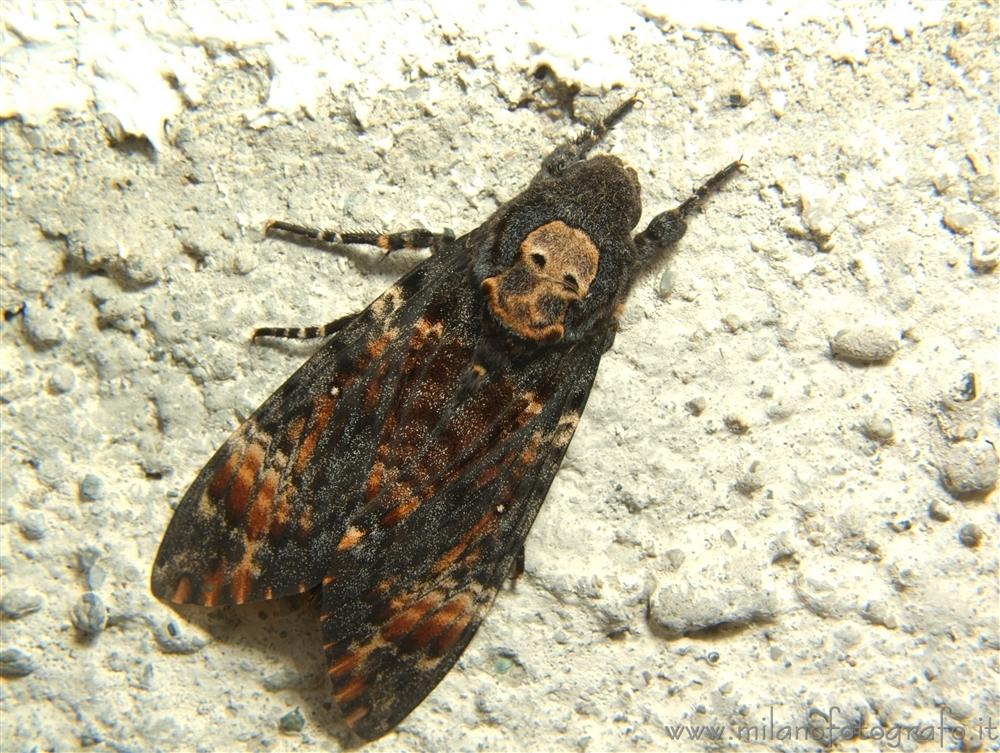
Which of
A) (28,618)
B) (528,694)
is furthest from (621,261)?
(28,618)

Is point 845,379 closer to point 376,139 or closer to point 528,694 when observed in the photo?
point 528,694

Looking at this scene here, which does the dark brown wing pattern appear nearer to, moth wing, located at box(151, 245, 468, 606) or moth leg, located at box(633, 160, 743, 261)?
moth wing, located at box(151, 245, 468, 606)

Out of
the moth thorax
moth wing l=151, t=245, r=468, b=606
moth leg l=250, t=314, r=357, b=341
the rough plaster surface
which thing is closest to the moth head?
the moth thorax

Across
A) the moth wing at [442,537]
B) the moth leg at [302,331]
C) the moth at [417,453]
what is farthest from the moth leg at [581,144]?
the moth leg at [302,331]

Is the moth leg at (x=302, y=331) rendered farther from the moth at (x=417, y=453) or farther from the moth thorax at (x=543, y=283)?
the moth thorax at (x=543, y=283)

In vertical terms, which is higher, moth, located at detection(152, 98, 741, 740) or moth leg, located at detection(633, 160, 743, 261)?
moth leg, located at detection(633, 160, 743, 261)

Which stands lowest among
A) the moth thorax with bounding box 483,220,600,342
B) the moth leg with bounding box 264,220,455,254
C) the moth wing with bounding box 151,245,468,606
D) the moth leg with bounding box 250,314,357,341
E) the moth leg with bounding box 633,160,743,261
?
the moth wing with bounding box 151,245,468,606
